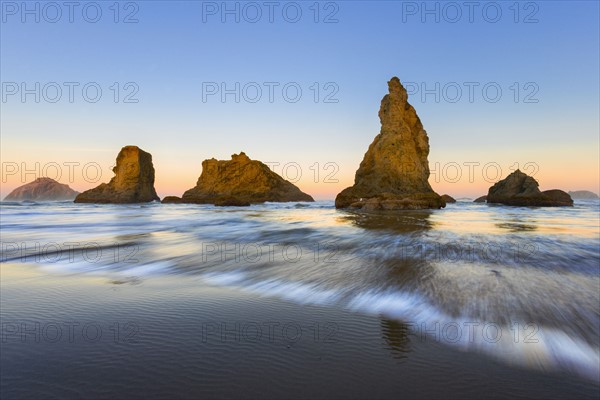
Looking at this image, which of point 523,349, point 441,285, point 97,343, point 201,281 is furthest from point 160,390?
point 441,285

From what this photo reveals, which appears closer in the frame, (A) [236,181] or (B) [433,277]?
(B) [433,277]

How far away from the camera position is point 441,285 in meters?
5.13

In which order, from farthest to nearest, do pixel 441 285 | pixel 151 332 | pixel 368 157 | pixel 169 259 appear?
pixel 368 157
pixel 169 259
pixel 441 285
pixel 151 332

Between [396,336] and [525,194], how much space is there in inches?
2139

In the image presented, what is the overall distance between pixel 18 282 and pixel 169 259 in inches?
116

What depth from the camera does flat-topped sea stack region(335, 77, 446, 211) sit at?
43.3 metres

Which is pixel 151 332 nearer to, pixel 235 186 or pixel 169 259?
pixel 169 259

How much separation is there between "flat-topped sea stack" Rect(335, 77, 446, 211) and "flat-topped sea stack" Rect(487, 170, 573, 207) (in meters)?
13.9

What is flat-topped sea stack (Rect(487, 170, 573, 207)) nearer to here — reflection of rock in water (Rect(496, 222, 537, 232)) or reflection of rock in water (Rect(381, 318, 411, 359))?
reflection of rock in water (Rect(496, 222, 537, 232))

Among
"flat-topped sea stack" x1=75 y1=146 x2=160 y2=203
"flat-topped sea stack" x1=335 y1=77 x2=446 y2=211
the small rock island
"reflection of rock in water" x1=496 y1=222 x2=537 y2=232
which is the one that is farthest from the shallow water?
the small rock island

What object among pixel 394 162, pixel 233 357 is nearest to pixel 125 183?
pixel 394 162

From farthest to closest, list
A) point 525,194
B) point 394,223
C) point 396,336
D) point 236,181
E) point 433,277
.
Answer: point 236,181
point 525,194
point 394,223
point 433,277
point 396,336

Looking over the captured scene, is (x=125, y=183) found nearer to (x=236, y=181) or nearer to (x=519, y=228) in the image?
(x=236, y=181)

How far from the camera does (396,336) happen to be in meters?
3.18
